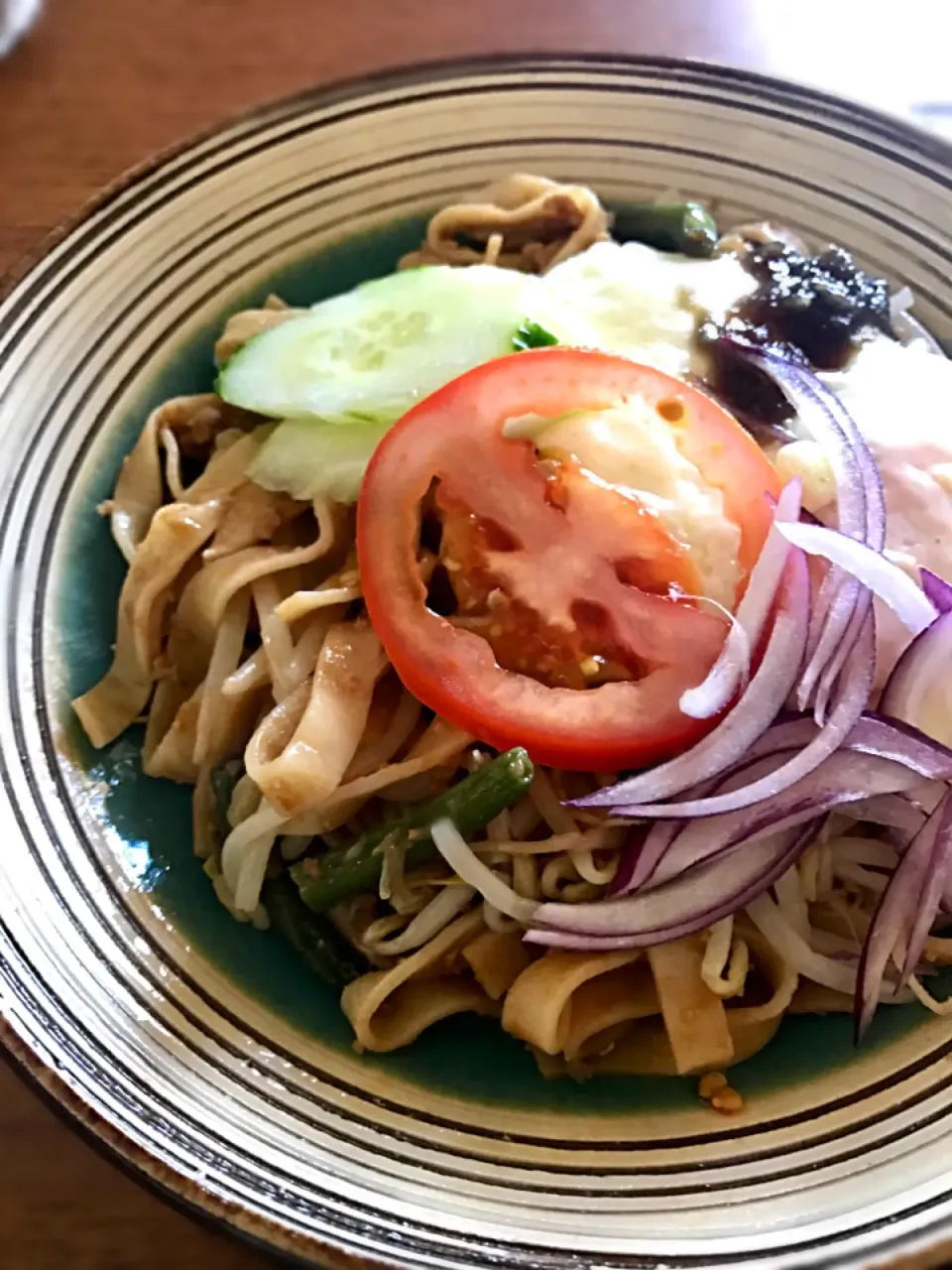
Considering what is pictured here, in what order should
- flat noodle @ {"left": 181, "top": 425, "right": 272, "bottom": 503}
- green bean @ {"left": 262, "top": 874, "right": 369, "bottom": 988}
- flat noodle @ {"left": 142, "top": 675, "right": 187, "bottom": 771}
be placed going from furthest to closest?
flat noodle @ {"left": 181, "top": 425, "right": 272, "bottom": 503}, flat noodle @ {"left": 142, "top": 675, "right": 187, "bottom": 771}, green bean @ {"left": 262, "top": 874, "right": 369, "bottom": 988}

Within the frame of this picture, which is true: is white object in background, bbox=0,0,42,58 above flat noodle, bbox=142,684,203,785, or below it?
above

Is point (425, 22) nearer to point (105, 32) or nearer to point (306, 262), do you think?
point (105, 32)

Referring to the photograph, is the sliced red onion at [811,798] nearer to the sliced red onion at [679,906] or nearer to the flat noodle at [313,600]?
the sliced red onion at [679,906]

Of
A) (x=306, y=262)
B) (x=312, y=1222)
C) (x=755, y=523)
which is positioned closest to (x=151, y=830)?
(x=312, y=1222)

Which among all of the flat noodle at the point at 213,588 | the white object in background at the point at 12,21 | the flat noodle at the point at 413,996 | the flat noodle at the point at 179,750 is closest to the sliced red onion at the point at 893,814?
the flat noodle at the point at 413,996

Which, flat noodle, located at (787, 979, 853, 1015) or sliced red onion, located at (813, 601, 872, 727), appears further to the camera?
flat noodle, located at (787, 979, 853, 1015)

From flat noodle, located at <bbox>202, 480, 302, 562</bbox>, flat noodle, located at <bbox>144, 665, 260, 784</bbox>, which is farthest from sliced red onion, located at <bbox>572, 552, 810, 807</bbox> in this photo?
flat noodle, located at <bbox>202, 480, 302, 562</bbox>

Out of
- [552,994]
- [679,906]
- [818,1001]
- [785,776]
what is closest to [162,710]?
[552,994]

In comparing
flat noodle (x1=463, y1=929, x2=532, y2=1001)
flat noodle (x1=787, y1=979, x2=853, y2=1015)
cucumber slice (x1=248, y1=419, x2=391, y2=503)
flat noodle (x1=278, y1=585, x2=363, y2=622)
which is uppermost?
cucumber slice (x1=248, y1=419, x2=391, y2=503)

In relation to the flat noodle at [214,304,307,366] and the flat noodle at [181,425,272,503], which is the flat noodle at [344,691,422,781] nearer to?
the flat noodle at [181,425,272,503]
